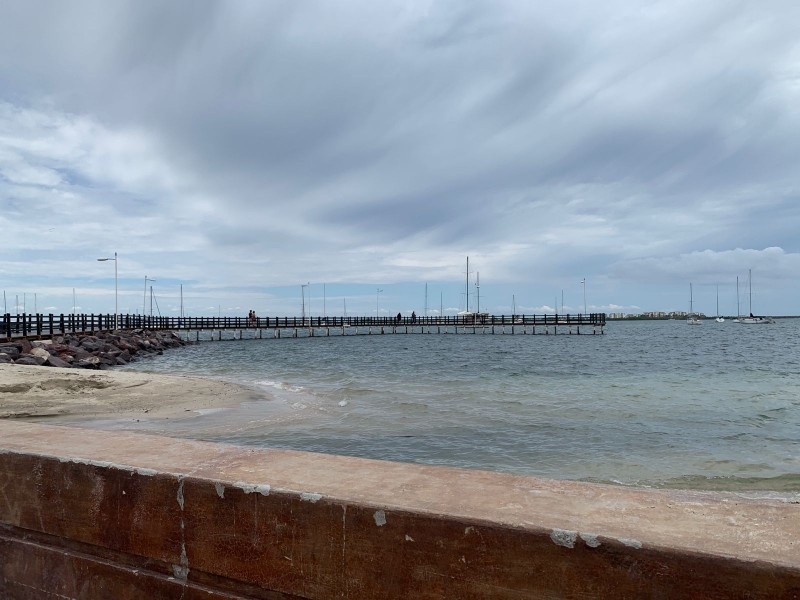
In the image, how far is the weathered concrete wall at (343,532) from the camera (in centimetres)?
170

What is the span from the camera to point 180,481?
2340mm

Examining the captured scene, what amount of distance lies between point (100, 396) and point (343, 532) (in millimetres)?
13542

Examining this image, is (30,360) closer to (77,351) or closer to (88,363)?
(88,363)

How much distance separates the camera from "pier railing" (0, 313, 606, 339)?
102 feet

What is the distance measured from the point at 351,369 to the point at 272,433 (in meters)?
17.3

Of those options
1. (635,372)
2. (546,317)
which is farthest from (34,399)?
(546,317)

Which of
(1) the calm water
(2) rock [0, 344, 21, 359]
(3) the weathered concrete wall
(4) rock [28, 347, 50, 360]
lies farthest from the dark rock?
(3) the weathered concrete wall

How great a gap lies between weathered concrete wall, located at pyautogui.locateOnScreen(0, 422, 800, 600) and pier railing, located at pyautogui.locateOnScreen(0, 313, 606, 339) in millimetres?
26668

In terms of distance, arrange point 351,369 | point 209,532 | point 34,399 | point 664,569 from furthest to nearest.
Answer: point 351,369
point 34,399
point 209,532
point 664,569

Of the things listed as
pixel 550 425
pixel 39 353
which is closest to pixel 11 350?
pixel 39 353

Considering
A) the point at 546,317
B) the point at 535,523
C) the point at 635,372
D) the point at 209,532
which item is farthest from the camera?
the point at 546,317

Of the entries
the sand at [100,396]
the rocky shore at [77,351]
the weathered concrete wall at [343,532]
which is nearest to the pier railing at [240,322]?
the rocky shore at [77,351]

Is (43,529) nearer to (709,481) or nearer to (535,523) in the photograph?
(535,523)

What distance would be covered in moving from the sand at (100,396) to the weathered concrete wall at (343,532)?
941 cm
